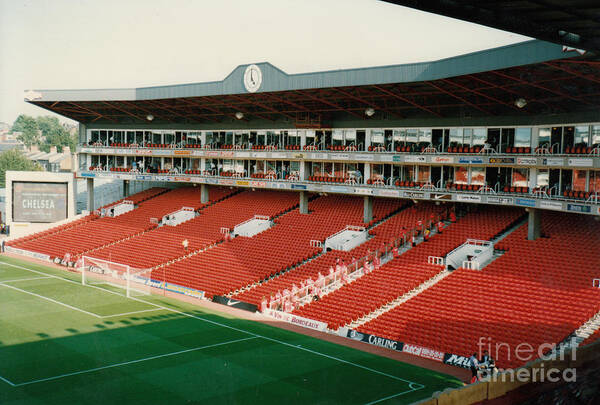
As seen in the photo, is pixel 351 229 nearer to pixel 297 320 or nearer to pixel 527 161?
pixel 297 320

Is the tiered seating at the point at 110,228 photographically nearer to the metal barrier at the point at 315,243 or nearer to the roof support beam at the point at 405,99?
the metal barrier at the point at 315,243

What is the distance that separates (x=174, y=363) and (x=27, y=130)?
133391 millimetres

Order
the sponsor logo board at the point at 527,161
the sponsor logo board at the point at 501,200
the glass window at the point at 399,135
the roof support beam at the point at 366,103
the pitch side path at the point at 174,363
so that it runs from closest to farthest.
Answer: the pitch side path at the point at 174,363
the sponsor logo board at the point at 527,161
the sponsor logo board at the point at 501,200
the roof support beam at the point at 366,103
the glass window at the point at 399,135

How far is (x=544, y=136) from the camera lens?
35.1 meters

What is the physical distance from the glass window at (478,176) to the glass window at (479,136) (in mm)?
1681

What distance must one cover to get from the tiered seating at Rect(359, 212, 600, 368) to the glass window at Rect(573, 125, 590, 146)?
4598mm

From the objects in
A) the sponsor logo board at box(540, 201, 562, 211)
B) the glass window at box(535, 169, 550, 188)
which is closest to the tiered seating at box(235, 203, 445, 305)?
the glass window at box(535, 169, 550, 188)

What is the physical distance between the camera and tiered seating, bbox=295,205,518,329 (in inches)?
1232

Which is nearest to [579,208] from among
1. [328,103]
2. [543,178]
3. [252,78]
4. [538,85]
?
[543,178]

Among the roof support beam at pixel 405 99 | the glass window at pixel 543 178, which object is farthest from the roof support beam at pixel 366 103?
the glass window at pixel 543 178

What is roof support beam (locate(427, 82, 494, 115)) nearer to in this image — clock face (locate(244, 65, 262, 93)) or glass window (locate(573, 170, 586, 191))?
glass window (locate(573, 170, 586, 191))

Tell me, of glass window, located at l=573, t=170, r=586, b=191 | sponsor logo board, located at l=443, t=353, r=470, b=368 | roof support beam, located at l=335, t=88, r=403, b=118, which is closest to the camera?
sponsor logo board, located at l=443, t=353, r=470, b=368

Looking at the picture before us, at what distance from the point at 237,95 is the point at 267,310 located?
731 inches

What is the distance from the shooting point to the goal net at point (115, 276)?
132ft
